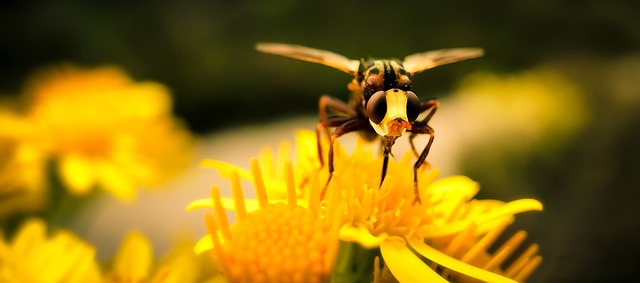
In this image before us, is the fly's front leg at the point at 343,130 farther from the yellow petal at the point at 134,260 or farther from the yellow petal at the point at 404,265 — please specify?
the yellow petal at the point at 134,260

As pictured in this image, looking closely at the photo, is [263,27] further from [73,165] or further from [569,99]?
[73,165]

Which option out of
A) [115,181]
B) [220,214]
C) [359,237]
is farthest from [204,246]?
[115,181]

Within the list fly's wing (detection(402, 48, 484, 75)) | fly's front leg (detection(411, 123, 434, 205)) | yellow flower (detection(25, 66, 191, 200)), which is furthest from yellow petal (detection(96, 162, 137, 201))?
fly's front leg (detection(411, 123, 434, 205))

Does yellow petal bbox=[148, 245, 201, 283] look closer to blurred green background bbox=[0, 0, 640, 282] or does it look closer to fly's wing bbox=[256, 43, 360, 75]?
fly's wing bbox=[256, 43, 360, 75]

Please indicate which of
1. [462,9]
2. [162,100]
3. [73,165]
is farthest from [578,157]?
[462,9]

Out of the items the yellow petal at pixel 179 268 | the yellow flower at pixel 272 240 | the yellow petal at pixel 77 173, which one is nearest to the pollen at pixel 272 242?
the yellow flower at pixel 272 240

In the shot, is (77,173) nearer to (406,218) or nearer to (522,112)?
(406,218)
